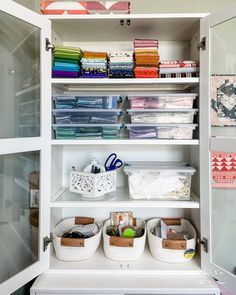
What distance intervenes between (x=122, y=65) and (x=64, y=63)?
10.7 inches

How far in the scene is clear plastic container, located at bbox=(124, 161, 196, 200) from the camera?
1.17 m

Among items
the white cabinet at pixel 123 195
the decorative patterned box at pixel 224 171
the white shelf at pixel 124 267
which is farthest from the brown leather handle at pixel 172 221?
the decorative patterned box at pixel 224 171

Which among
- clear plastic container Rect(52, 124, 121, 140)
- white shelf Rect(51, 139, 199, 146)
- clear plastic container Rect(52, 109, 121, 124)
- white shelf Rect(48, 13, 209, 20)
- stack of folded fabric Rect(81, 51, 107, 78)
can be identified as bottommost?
white shelf Rect(51, 139, 199, 146)

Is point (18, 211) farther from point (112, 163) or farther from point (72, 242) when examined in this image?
point (112, 163)

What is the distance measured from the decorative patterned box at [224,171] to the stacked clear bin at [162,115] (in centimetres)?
17

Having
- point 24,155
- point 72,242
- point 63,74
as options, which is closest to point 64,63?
point 63,74

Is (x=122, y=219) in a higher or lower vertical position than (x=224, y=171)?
lower

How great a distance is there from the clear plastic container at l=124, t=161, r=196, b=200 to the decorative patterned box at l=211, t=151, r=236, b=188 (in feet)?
0.34

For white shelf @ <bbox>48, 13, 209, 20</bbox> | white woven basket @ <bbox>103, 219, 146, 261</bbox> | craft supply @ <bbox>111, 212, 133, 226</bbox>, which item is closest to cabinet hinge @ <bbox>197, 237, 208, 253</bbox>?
white woven basket @ <bbox>103, 219, 146, 261</bbox>

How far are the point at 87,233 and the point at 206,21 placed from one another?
1133 mm

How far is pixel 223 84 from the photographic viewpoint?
1.07m

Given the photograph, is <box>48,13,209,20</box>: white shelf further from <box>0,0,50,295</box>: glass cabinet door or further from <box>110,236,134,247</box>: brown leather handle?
<box>110,236,134,247</box>: brown leather handle

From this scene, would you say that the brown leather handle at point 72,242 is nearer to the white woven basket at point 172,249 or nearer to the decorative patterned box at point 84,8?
the white woven basket at point 172,249

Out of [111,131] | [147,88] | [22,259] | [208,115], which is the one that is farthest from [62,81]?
[22,259]
